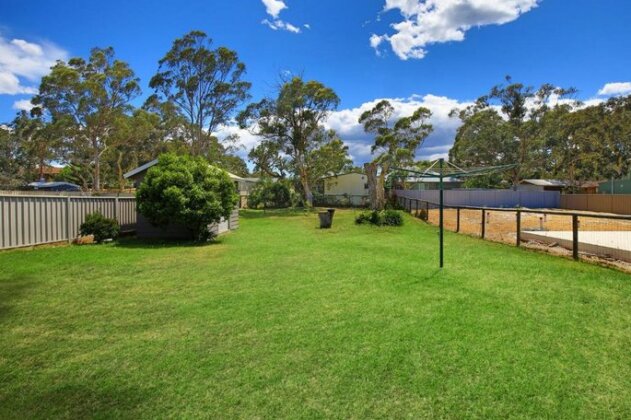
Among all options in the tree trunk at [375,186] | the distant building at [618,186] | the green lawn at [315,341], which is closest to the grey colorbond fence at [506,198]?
the distant building at [618,186]

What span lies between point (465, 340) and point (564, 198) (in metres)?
34.6

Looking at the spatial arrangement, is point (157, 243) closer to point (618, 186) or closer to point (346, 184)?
point (346, 184)

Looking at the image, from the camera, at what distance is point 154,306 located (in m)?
4.43

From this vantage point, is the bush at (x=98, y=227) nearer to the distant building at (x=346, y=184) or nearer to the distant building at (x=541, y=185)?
the distant building at (x=346, y=184)

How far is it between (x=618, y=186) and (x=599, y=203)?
31.0 feet

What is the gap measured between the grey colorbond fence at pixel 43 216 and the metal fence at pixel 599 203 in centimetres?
3057

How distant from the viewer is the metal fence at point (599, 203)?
2580 centimetres

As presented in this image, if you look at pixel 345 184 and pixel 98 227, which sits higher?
pixel 345 184

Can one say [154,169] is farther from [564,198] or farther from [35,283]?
[564,198]

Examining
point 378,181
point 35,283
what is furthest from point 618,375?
point 378,181

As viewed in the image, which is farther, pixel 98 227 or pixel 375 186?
pixel 375 186

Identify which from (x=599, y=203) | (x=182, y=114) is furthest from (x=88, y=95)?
(x=599, y=203)

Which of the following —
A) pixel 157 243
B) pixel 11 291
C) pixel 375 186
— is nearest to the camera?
pixel 11 291

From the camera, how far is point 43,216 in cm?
859
